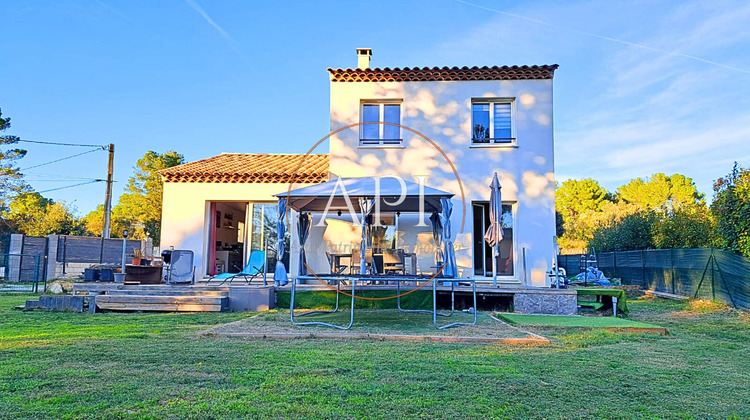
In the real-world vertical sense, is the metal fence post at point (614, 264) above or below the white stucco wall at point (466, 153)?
below

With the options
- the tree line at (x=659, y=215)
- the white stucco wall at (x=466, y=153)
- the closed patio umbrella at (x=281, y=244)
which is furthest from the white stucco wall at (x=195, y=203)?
the tree line at (x=659, y=215)

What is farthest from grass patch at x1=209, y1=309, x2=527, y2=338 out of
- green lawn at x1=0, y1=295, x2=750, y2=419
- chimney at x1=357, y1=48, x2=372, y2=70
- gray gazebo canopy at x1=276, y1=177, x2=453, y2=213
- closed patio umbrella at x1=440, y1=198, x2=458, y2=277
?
chimney at x1=357, y1=48, x2=372, y2=70

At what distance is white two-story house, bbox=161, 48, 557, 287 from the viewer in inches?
447

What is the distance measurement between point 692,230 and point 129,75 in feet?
71.4

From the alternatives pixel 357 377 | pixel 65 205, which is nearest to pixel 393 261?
pixel 357 377

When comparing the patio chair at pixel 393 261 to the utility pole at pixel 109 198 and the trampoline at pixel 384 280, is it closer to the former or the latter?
the trampoline at pixel 384 280

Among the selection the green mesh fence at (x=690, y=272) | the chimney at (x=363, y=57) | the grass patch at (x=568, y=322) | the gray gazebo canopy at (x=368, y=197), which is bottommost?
the grass patch at (x=568, y=322)

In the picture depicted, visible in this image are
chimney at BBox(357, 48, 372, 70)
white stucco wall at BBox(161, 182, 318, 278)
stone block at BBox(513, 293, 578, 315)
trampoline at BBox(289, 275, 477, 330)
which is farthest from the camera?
chimney at BBox(357, 48, 372, 70)

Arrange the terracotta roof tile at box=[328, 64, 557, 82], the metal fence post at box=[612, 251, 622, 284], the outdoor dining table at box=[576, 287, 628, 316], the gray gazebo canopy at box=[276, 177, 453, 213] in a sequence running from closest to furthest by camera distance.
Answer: the gray gazebo canopy at box=[276, 177, 453, 213] < the outdoor dining table at box=[576, 287, 628, 316] < the terracotta roof tile at box=[328, 64, 557, 82] < the metal fence post at box=[612, 251, 622, 284]

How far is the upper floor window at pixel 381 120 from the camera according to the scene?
11.9m

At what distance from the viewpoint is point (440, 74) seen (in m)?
11.8

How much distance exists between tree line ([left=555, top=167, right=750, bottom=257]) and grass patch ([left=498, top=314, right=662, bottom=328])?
4442mm

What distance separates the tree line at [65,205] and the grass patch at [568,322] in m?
25.3

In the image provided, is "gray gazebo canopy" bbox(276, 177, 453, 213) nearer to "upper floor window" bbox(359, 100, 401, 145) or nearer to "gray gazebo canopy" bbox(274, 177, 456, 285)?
"gray gazebo canopy" bbox(274, 177, 456, 285)
